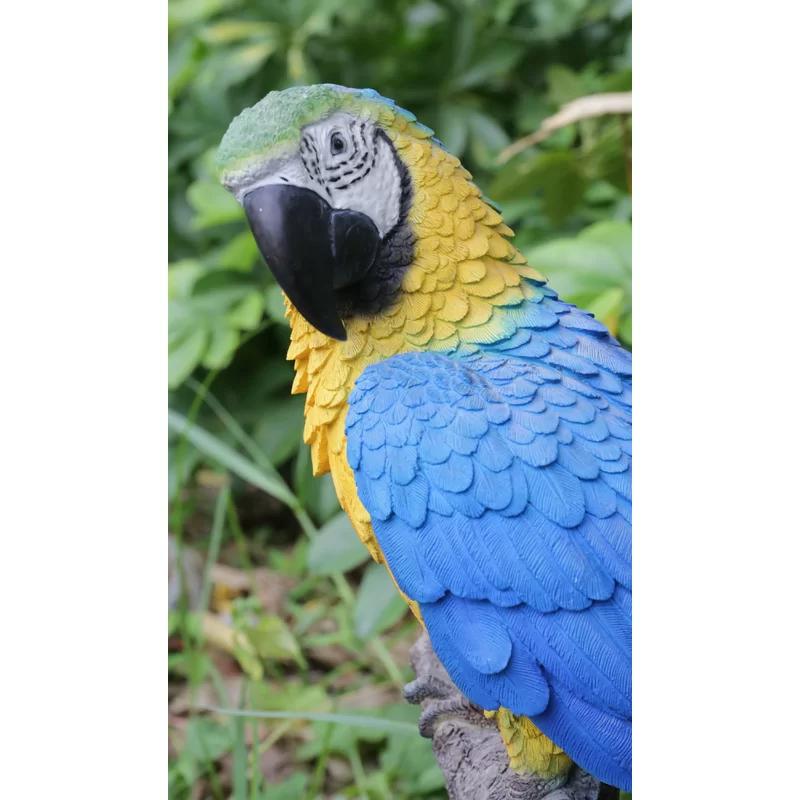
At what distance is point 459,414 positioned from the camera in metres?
0.71

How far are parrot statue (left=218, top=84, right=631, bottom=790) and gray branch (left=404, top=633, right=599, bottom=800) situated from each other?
20 mm

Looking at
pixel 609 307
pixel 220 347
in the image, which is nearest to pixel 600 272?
pixel 609 307

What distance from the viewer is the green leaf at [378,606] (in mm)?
1201

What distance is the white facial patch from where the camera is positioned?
688 millimetres

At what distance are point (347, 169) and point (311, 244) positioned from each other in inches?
2.4

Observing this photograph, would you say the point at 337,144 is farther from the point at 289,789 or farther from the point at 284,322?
the point at 289,789

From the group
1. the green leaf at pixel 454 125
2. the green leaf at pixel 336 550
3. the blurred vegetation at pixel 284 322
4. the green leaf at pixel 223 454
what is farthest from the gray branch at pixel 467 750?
the green leaf at pixel 454 125

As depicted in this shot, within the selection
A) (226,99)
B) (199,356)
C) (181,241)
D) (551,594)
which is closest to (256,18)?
(226,99)

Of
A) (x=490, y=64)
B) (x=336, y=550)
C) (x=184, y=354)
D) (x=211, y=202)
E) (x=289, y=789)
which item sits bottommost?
(x=289, y=789)

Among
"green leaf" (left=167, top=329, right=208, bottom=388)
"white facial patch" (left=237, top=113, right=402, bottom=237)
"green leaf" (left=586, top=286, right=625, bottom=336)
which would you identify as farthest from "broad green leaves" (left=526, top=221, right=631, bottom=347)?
"green leaf" (left=167, top=329, right=208, bottom=388)

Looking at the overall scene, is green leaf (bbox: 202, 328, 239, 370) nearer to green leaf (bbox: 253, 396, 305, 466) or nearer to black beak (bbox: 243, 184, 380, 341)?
green leaf (bbox: 253, 396, 305, 466)
